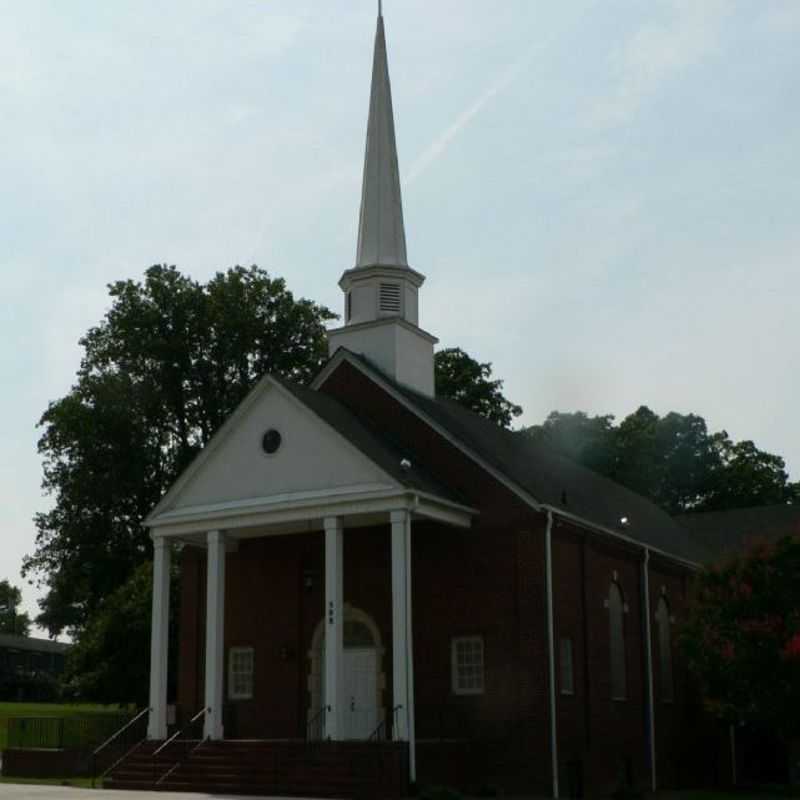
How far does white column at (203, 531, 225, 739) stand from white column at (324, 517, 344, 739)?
2.92 m

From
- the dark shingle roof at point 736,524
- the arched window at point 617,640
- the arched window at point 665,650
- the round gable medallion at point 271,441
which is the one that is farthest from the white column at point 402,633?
the dark shingle roof at point 736,524

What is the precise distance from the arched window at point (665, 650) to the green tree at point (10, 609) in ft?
432

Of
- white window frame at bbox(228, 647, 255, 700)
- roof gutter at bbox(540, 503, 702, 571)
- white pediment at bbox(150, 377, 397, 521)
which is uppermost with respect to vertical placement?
white pediment at bbox(150, 377, 397, 521)

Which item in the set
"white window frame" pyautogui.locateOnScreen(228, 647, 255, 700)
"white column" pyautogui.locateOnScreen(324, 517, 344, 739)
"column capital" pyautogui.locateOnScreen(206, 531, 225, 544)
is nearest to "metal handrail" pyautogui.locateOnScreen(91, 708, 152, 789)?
"white window frame" pyautogui.locateOnScreen(228, 647, 255, 700)

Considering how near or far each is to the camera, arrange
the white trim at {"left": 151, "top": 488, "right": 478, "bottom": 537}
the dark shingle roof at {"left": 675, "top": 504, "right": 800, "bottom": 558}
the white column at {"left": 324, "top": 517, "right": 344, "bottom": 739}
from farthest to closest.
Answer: the dark shingle roof at {"left": 675, "top": 504, "right": 800, "bottom": 558}
the white trim at {"left": 151, "top": 488, "right": 478, "bottom": 537}
the white column at {"left": 324, "top": 517, "right": 344, "bottom": 739}

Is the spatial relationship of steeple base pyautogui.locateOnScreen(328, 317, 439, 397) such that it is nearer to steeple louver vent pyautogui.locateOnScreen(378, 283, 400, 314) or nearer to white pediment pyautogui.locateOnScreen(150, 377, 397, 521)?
steeple louver vent pyautogui.locateOnScreen(378, 283, 400, 314)

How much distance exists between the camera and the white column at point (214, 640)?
27109mm

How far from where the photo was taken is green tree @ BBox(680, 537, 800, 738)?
2722 centimetres

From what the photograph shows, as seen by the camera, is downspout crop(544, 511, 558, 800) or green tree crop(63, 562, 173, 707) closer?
downspout crop(544, 511, 558, 800)

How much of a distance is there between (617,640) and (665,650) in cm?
455

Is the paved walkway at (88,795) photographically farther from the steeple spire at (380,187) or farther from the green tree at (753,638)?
the steeple spire at (380,187)

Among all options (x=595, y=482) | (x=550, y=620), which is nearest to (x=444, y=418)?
(x=550, y=620)

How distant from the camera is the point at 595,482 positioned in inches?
1635

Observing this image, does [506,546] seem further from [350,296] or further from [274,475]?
[350,296]
